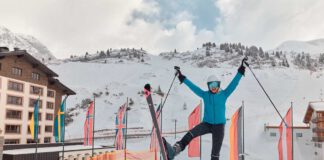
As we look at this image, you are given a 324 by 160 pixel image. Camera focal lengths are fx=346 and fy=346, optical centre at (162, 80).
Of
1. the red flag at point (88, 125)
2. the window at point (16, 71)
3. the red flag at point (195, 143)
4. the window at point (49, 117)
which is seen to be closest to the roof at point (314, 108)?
the red flag at point (195, 143)

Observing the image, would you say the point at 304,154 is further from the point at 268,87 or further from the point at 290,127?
the point at 268,87

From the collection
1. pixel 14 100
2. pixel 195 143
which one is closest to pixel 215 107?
pixel 195 143

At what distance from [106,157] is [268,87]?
7283 centimetres

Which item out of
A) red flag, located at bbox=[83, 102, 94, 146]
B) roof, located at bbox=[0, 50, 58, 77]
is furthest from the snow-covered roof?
roof, located at bbox=[0, 50, 58, 77]

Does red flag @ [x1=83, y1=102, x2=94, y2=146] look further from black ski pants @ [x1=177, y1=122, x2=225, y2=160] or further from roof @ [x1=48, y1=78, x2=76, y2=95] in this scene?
roof @ [x1=48, y1=78, x2=76, y2=95]

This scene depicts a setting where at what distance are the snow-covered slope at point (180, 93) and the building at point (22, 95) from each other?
12.4 metres

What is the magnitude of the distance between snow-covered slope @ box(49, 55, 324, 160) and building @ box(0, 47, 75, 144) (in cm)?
1240

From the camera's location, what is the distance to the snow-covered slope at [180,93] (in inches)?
2283

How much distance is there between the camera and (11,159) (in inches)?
1206

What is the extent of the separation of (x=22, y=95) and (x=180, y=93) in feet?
167

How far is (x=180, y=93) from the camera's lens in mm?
89062

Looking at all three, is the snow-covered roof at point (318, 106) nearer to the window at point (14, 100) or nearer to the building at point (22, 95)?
the building at point (22, 95)

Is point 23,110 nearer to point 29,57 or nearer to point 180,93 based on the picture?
point 29,57

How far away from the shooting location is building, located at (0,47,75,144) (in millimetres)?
40219
